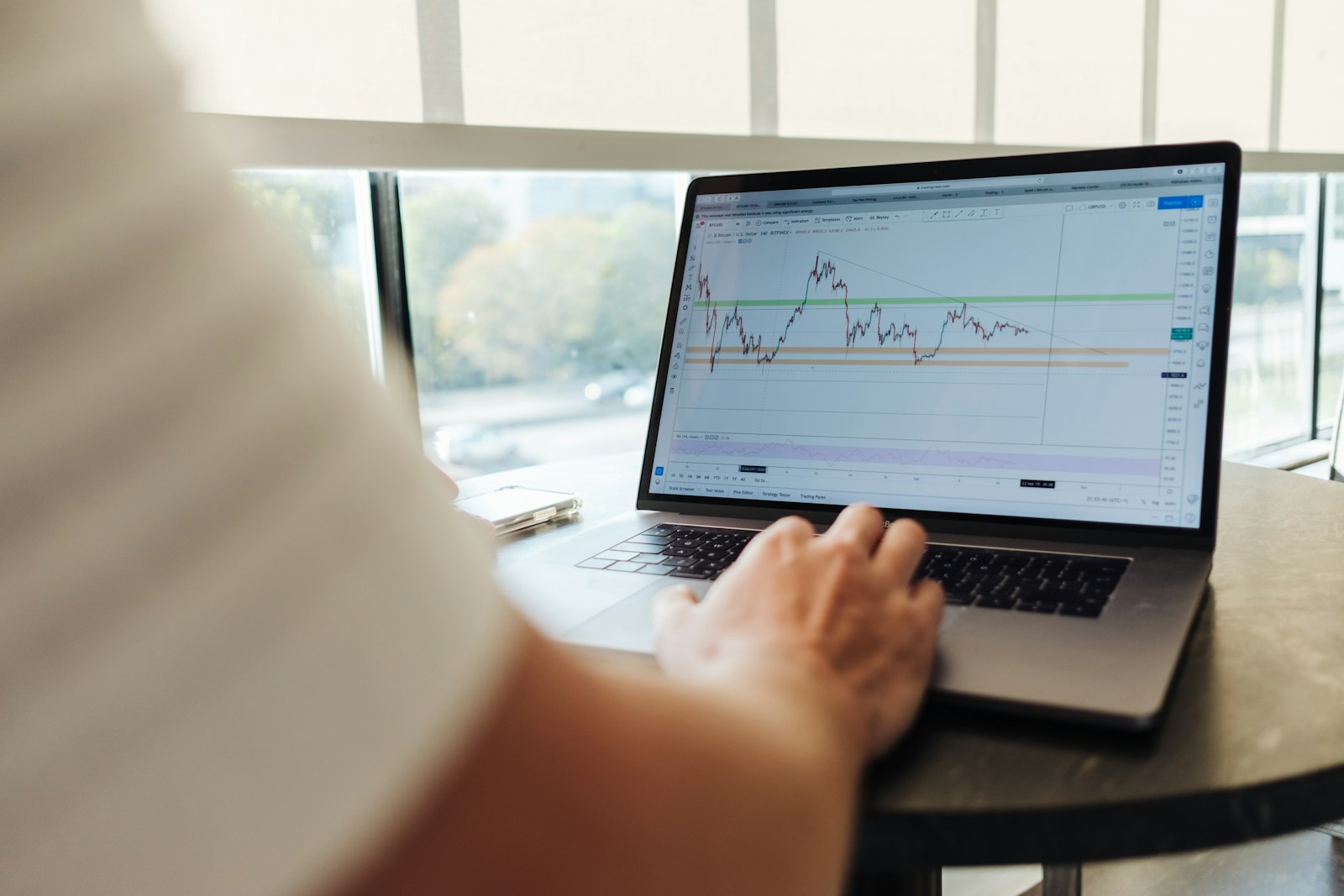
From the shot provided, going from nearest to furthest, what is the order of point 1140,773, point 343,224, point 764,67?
1. point 1140,773
2. point 343,224
3. point 764,67

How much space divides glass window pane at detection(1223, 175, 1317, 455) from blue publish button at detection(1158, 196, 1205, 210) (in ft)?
10.5

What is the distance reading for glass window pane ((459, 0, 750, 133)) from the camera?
1685 millimetres

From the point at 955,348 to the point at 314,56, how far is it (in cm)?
107

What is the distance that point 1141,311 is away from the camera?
33.2 inches

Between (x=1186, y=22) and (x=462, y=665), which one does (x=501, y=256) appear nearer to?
(x=462, y=665)

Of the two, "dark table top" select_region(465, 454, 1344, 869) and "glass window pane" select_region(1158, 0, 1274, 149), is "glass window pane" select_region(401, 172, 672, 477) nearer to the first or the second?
"dark table top" select_region(465, 454, 1344, 869)

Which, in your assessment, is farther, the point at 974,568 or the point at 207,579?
the point at 974,568

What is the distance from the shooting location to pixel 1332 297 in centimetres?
411

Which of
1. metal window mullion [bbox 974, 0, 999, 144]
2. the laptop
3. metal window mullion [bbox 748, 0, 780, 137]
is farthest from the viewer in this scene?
metal window mullion [bbox 974, 0, 999, 144]

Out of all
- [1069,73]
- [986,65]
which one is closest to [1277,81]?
[1069,73]

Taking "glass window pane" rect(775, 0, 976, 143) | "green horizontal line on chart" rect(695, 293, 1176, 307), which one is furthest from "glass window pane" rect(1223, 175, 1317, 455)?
"green horizontal line on chart" rect(695, 293, 1176, 307)

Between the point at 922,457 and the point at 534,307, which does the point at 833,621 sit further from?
the point at 534,307

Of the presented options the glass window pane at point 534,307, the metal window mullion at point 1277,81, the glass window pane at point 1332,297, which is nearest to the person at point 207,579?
the glass window pane at point 534,307

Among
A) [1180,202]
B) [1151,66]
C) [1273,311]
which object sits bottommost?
[1273,311]
